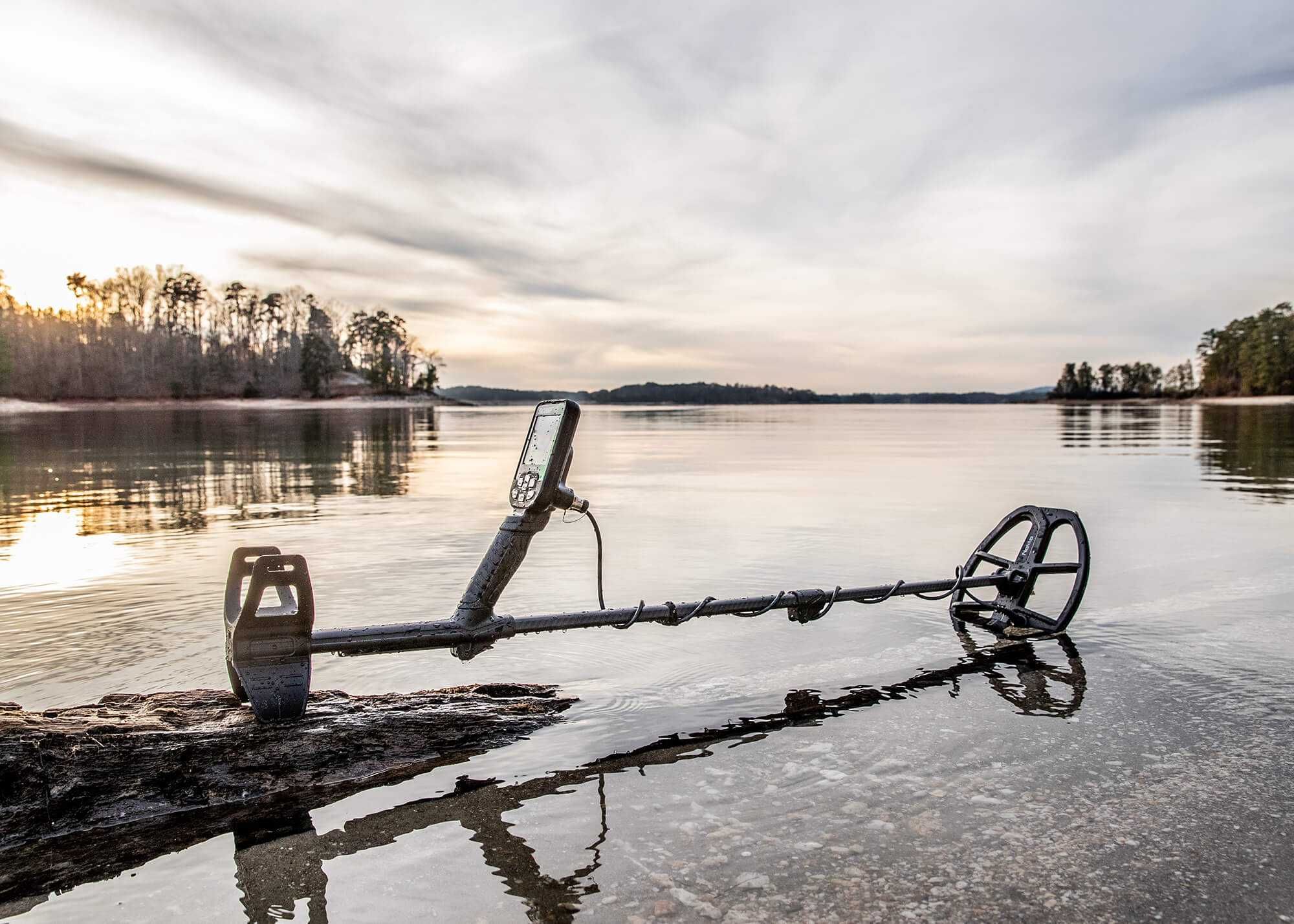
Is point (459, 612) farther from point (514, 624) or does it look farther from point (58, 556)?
point (58, 556)

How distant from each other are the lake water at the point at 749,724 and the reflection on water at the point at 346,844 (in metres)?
0.02

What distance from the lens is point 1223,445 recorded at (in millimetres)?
33094

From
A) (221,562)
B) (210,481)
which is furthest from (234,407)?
(221,562)

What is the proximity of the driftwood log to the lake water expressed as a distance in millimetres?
165

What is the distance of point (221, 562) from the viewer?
9.52 meters

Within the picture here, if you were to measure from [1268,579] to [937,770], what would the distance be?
22.4 ft

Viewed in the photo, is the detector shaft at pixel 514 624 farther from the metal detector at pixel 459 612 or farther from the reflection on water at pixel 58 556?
the reflection on water at pixel 58 556

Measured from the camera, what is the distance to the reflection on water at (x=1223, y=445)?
18594 mm

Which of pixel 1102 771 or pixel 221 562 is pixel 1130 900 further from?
pixel 221 562

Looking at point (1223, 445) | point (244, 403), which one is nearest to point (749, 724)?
point (1223, 445)

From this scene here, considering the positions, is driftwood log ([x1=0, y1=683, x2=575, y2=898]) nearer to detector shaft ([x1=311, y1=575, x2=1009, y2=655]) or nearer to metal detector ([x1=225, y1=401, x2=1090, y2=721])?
metal detector ([x1=225, y1=401, x2=1090, y2=721])

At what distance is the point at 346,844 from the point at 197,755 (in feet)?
2.54

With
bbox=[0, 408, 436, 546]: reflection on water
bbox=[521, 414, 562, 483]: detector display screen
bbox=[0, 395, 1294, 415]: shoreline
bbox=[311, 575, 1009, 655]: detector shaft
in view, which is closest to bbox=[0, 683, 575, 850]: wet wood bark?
bbox=[311, 575, 1009, 655]: detector shaft

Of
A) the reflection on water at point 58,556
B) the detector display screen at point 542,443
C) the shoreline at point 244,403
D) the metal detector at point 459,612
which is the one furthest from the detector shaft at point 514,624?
the shoreline at point 244,403
